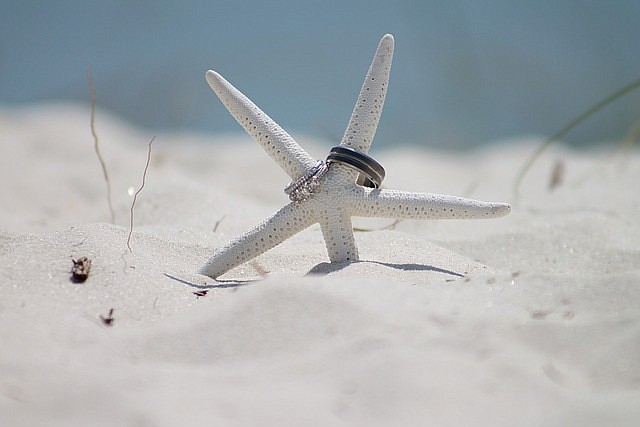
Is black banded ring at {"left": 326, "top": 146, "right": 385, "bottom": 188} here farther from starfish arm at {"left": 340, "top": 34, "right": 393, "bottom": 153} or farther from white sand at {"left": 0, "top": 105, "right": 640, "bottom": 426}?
white sand at {"left": 0, "top": 105, "right": 640, "bottom": 426}

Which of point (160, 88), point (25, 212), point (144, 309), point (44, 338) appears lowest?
point (44, 338)

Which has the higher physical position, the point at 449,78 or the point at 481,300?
the point at 449,78

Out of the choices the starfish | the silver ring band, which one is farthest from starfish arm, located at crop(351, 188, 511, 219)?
the silver ring band

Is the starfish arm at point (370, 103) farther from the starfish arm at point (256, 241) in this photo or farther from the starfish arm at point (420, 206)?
the starfish arm at point (256, 241)

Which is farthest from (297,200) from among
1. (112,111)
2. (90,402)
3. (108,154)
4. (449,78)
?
(112,111)

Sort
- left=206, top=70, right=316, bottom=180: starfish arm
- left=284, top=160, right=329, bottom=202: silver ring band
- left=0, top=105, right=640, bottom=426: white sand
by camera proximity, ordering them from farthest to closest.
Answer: left=206, top=70, right=316, bottom=180: starfish arm
left=284, top=160, right=329, bottom=202: silver ring band
left=0, top=105, right=640, bottom=426: white sand

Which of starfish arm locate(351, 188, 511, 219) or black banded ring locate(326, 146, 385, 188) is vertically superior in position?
black banded ring locate(326, 146, 385, 188)

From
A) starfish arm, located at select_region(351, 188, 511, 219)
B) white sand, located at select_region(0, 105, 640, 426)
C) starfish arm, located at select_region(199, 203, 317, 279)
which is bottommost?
white sand, located at select_region(0, 105, 640, 426)

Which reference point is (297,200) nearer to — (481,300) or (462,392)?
(481,300)
